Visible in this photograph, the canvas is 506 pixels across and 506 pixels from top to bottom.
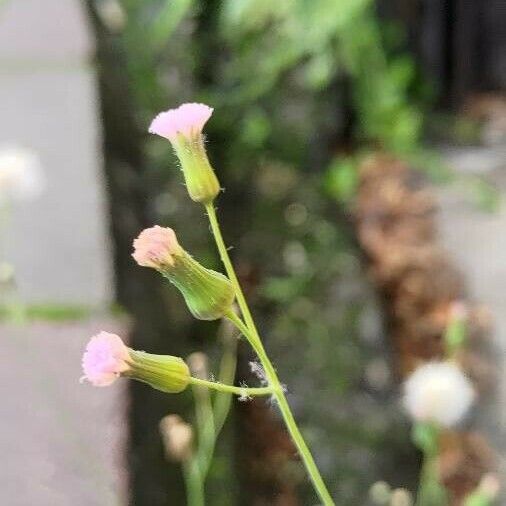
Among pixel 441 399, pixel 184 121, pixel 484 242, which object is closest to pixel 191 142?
pixel 184 121

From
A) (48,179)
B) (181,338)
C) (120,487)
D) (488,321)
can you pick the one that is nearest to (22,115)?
(48,179)

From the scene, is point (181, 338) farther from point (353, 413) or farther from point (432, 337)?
point (432, 337)

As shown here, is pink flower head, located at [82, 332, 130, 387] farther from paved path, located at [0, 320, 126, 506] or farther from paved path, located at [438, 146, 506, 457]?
paved path, located at [438, 146, 506, 457]

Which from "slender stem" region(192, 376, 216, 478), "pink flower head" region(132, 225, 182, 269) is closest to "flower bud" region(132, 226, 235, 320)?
"pink flower head" region(132, 225, 182, 269)

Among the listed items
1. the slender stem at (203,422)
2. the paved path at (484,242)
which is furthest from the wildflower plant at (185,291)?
the paved path at (484,242)

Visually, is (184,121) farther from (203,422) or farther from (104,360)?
(203,422)

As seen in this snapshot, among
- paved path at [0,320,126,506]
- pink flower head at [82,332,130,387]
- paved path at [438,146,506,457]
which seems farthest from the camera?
paved path at [438,146,506,457]
